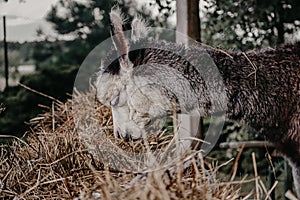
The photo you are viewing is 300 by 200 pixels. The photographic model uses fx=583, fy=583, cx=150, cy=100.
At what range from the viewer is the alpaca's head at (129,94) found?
75.1 inches

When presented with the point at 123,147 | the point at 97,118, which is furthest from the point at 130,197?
the point at 97,118

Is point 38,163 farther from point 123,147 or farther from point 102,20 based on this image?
point 102,20

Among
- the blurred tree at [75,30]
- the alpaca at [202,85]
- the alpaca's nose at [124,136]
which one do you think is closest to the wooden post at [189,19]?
the alpaca at [202,85]

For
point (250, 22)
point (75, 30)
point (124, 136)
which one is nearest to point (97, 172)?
point (124, 136)

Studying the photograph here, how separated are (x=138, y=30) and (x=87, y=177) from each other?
0.84 meters

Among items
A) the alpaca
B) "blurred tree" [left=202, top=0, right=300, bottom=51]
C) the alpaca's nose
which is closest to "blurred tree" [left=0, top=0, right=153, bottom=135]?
"blurred tree" [left=202, top=0, right=300, bottom=51]

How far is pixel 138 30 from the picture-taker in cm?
198

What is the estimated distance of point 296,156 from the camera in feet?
6.53

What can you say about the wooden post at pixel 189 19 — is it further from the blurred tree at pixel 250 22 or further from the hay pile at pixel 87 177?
the blurred tree at pixel 250 22

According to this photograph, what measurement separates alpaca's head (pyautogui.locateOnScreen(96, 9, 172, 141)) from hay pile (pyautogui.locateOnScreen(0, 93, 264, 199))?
65 mm

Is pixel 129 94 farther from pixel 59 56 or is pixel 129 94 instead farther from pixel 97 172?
pixel 59 56

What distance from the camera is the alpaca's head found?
191cm

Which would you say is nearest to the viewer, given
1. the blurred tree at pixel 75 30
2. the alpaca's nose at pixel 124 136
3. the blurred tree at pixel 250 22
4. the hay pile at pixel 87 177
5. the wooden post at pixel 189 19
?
the hay pile at pixel 87 177

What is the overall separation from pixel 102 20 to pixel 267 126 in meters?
A: 1.40
